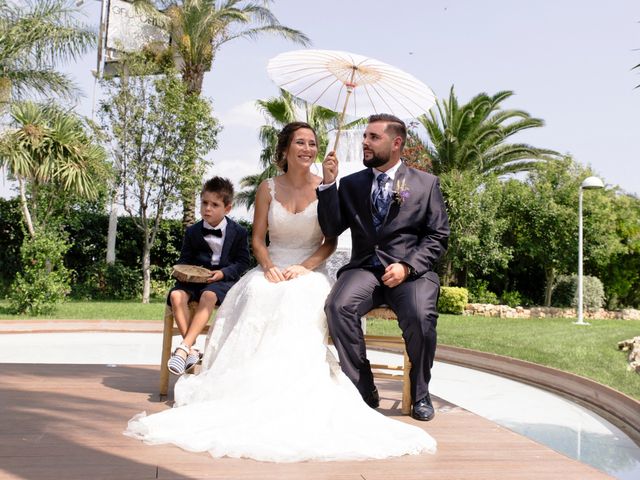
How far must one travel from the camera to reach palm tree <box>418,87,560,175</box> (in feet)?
72.5

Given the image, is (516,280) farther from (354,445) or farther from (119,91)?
(354,445)

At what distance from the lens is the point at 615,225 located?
21.0 m

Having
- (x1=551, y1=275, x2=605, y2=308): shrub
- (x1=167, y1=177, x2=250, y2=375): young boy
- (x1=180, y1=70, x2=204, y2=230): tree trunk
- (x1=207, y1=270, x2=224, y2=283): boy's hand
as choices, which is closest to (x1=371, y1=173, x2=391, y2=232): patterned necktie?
(x1=167, y1=177, x2=250, y2=375): young boy

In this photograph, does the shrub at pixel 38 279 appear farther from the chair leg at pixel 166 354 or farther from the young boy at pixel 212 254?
the chair leg at pixel 166 354

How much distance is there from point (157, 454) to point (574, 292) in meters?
19.9

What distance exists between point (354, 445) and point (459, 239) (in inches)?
656

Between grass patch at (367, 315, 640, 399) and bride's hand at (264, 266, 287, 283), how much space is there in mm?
3796

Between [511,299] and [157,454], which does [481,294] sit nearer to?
[511,299]

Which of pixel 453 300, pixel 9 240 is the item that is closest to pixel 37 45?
pixel 9 240

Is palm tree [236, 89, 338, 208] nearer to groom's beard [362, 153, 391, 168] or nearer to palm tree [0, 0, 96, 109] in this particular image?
palm tree [0, 0, 96, 109]

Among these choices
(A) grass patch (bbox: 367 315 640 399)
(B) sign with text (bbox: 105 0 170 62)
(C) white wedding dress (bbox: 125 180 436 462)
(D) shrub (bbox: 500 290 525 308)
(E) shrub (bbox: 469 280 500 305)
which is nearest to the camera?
(C) white wedding dress (bbox: 125 180 436 462)

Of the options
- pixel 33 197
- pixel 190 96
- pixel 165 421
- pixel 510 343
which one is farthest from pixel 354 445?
pixel 190 96

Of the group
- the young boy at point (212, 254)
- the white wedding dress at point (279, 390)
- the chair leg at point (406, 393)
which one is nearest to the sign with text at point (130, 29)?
the young boy at point (212, 254)

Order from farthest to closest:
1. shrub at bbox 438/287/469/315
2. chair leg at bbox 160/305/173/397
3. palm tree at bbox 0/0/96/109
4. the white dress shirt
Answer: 1. shrub at bbox 438/287/469/315
2. palm tree at bbox 0/0/96/109
3. the white dress shirt
4. chair leg at bbox 160/305/173/397
